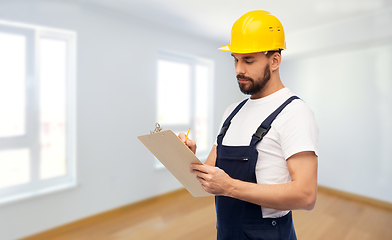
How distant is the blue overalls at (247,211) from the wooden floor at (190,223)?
1.75 metres

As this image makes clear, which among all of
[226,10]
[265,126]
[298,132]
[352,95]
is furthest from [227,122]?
[352,95]

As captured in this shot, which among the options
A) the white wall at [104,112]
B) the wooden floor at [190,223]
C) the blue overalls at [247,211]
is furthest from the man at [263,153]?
the white wall at [104,112]

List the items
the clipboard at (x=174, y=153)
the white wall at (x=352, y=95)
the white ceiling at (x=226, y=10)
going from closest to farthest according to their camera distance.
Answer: the clipboard at (x=174, y=153)
the white ceiling at (x=226, y=10)
the white wall at (x=352, y=95)

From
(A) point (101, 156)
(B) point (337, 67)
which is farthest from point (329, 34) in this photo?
(A) point (101, 156)

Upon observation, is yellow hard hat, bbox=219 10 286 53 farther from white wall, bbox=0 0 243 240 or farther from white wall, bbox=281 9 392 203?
white wall, bbox=281 9 392 203

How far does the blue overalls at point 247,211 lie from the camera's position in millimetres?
978

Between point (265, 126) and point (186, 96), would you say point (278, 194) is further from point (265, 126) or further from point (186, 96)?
point (186, 96)

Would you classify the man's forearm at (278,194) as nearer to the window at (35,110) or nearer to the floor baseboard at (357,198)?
the window at (35,110)

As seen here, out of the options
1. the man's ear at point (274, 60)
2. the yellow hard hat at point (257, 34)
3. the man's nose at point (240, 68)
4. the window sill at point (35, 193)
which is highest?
the yellow hard hat at point (257, 34)

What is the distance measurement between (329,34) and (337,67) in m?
0.61

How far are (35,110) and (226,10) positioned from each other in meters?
2.47

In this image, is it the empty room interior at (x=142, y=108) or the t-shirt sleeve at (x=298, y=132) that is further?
the empty room interior at (x=142, y=108)

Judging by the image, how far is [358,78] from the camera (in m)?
3.70

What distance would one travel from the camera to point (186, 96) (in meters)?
4.19
